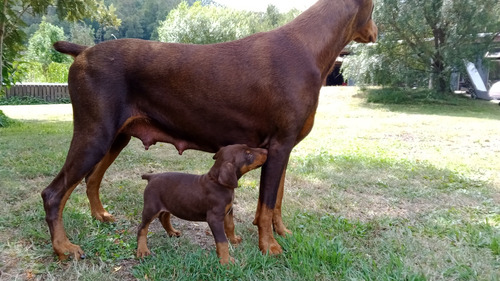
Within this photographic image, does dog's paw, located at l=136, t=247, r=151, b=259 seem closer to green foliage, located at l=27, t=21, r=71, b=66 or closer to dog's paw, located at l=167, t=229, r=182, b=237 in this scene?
dog's paw, located at l=167, t=229, r=182, b=237

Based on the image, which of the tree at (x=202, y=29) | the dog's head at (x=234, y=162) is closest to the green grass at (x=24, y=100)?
the tree at (x=202, y=29)

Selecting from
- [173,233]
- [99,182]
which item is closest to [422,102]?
[173,233]

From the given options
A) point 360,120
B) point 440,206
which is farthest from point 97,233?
point 360,120

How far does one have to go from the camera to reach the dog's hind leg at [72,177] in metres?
2.86

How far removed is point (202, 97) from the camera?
115 inches

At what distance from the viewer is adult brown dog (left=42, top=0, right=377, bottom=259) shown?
2.86 meters

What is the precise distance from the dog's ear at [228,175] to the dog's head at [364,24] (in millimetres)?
1637

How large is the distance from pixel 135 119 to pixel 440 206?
132 inches

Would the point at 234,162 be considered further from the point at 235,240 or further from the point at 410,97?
the point at 410,97

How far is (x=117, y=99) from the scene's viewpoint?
288 cm

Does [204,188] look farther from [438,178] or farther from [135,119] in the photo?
[438,178]

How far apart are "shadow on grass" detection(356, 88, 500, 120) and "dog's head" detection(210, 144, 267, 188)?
15.0m

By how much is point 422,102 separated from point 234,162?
1834cm

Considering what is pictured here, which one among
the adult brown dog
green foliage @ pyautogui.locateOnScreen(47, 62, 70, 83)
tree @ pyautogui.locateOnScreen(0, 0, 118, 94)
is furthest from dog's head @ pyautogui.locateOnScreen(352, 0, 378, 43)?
green foliage @ pyautogui.locateOnScreen(47, 62, 70, 83)
